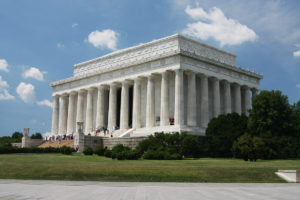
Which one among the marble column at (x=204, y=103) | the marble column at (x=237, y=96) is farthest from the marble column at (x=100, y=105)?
the marble column at (x=237, y=96)

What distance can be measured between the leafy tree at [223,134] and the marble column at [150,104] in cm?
1547

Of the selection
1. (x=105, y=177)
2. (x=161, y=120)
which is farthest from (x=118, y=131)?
(x=105, y=177)

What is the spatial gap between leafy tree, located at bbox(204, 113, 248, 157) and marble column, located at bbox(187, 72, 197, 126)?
34.8ft

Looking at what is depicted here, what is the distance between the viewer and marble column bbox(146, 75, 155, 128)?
6666 cm

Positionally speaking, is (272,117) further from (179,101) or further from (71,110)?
(71,110)

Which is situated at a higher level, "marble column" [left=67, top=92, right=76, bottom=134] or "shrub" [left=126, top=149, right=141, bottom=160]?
"marble column" [left=67, top=92, right=76, bottom=134]

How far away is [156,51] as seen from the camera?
2849 inches

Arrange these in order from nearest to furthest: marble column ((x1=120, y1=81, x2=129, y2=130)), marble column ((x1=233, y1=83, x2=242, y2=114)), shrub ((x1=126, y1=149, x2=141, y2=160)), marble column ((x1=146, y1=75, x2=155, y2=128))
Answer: shrub ((x1=126, y1=149, x2=141, y2=160)) < marble column ((x1=146, y1=75, x2=155, y2=128)) < marble column ((x1=120, y1=81, x2=129, y2=130)) < marble column ((x1=233, y1=83, x2=242, y2=114))

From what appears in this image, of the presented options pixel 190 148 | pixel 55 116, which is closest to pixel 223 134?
pixel 190 148

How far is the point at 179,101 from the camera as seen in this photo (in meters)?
62.8

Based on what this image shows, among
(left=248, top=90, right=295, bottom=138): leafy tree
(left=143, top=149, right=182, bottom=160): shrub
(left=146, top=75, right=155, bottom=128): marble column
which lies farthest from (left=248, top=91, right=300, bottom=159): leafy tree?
(left=146, top=75, right=155, bottom=128): marble column

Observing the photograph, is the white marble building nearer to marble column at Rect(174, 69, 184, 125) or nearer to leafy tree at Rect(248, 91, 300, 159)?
marble column at Rect(174, 69, 184, 125)

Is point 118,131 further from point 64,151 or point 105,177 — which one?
point 105,177

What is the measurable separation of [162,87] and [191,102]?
20.4 feet
